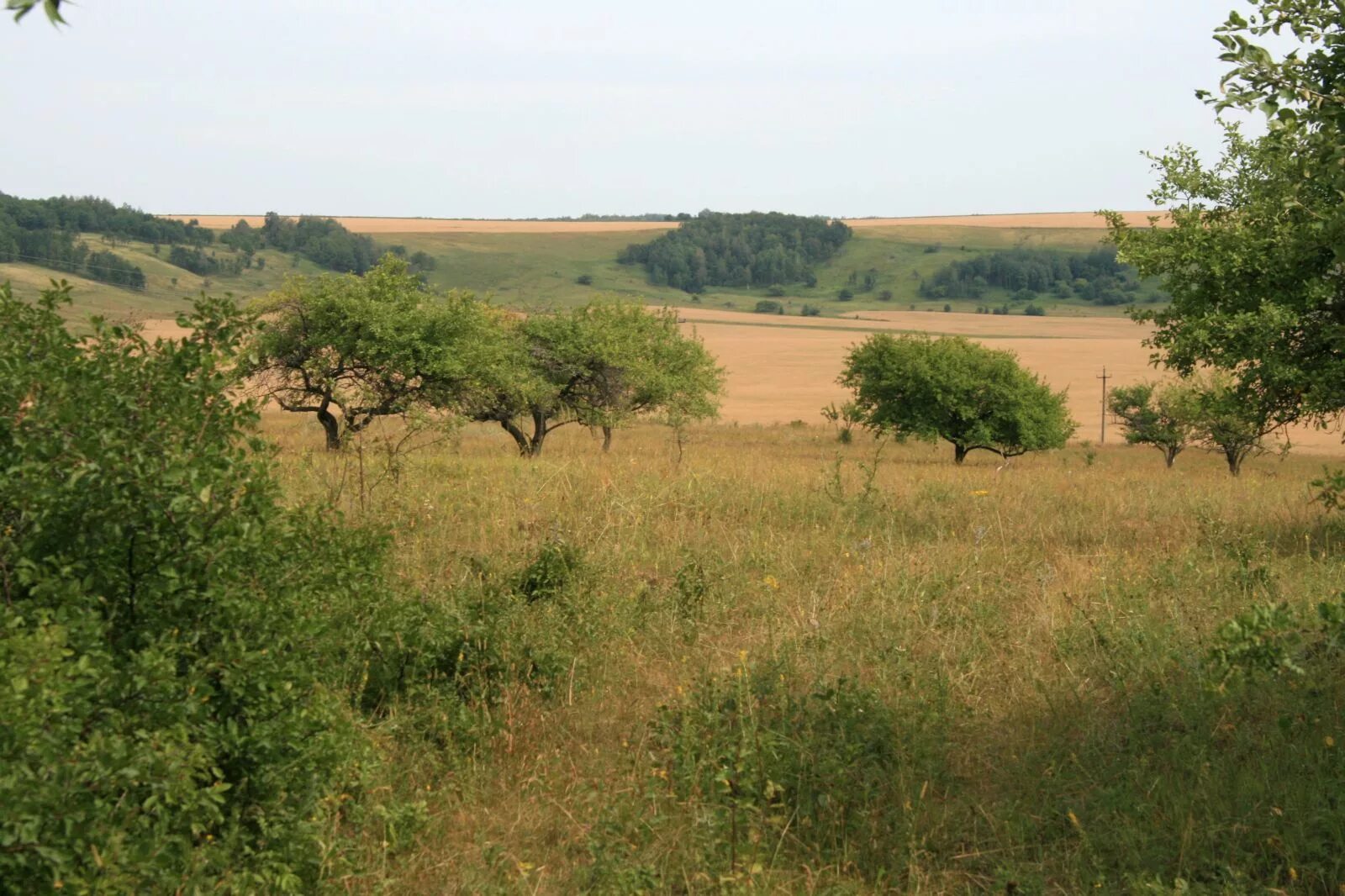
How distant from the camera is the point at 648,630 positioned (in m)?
7.22

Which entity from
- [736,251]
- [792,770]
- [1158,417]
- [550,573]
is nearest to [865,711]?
[792,770]

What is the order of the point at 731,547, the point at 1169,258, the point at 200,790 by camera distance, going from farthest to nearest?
the point at 1169,258
the point at 731,547
the point at 200,790

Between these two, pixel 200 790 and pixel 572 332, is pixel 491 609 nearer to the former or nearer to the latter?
pixel 200 790

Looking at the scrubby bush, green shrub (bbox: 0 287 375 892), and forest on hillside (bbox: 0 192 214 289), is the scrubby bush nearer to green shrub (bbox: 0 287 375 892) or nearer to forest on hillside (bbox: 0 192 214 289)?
green shrub (bbox: 0 287 375 892)

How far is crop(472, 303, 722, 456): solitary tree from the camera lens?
2606cm

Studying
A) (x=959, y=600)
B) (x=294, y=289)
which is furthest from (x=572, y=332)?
(x=959, y=600)

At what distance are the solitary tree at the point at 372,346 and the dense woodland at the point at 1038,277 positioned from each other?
5280 inches

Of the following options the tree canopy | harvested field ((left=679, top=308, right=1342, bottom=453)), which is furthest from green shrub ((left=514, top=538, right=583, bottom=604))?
harvested field ((left=679, top=308, right=1342, bottom=453))

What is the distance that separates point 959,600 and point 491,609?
331cm

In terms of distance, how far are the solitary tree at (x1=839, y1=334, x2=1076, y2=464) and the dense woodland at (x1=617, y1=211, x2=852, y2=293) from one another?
11323cm

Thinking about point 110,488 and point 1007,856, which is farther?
point 1007,856

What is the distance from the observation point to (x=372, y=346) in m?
21.4

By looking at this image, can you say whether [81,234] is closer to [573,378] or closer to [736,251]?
[736,251]

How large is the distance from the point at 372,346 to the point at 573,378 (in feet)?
27.3
